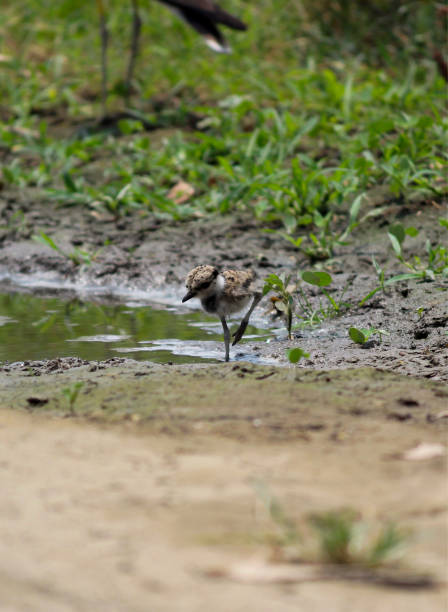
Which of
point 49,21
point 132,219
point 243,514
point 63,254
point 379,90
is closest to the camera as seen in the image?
point 243,514

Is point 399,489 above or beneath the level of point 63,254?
beneath

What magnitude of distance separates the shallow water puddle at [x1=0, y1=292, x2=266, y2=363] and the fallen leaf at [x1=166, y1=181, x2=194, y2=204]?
1.67 metres

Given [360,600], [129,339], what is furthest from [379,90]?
[360,600]

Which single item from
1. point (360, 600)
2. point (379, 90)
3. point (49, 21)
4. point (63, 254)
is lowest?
point (360, 600)

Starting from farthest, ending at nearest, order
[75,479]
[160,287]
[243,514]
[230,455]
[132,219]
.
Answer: [132,219], [160,287], [230,455], [75,479], [243,514]

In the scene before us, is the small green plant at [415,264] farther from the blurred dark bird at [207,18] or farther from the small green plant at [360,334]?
the blurred dark bird at [207,18]

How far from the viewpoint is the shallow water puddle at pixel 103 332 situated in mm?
4832

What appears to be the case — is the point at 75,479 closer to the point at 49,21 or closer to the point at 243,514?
the point at 243,514

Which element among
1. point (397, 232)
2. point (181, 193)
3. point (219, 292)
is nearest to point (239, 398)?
point (219, 292)

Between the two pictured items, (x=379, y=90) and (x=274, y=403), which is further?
(x=379, y=90)

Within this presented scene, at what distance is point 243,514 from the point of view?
92.4 inches

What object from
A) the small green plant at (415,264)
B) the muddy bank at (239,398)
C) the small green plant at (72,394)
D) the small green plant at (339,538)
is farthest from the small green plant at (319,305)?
the small green plant at (339,538)

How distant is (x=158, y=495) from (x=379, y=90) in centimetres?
666

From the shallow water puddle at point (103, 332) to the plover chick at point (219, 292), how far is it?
0.62ft
